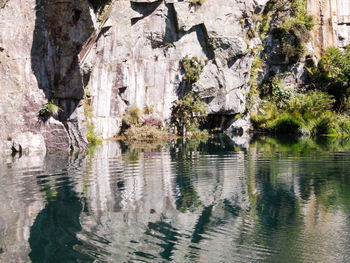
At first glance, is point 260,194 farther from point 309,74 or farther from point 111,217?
point 309,74

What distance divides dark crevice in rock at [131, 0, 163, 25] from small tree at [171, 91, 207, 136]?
4.74 metres

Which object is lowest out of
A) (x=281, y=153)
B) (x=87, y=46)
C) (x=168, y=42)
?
(x=281, y=153)

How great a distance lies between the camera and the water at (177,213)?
4770 mm

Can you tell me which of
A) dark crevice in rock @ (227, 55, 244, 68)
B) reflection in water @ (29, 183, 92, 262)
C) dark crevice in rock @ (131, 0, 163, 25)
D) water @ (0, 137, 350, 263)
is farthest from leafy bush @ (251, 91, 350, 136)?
reflection in water @ (29, 183, 92, 262)

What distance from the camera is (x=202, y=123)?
26.3 meters

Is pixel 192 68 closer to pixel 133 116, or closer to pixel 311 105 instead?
pixel 133 116

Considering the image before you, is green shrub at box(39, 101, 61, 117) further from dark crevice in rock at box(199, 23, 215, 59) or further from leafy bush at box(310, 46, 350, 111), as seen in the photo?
leafy bush at box(310, 46, 350, 111)

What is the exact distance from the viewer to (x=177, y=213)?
20.9 feet

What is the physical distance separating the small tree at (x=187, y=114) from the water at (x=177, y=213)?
13.3 metres

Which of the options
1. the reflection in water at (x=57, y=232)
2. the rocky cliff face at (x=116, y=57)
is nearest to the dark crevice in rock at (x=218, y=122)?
the rocky cliff face at (x=116, y=57)

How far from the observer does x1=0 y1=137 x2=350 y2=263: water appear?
15.6 ft

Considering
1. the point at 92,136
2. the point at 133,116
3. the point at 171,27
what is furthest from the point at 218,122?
the point at 92,136

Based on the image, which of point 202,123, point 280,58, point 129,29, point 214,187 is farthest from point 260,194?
point 280,58

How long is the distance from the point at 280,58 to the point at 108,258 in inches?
1098
